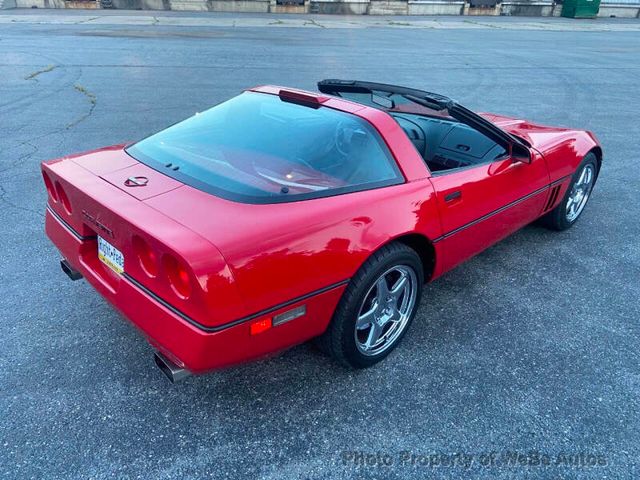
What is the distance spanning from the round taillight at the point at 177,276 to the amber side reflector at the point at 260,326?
0.29 m

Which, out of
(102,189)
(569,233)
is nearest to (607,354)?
(569,233)

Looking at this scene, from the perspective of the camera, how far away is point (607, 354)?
8.58ft

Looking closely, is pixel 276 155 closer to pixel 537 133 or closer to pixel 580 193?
pixel 537 133

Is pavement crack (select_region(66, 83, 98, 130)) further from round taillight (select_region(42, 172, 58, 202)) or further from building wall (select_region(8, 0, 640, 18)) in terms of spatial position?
building wall (select_region(8, 0, 640, 18))

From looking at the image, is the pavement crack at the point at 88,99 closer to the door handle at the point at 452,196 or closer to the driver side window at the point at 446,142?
the driver side window at the point at 446,142

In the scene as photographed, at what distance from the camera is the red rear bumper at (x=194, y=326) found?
1.77 metres

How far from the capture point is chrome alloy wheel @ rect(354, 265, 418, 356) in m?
2.40

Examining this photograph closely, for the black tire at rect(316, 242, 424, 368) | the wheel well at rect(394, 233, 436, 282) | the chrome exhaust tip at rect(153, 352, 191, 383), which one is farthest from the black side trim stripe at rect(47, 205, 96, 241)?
the wheel well at rect(394, 233, 436, 282)

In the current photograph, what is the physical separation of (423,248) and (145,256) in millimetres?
1483

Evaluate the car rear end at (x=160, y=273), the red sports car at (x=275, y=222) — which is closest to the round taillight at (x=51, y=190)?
the red sports car at (x=275, y=222)

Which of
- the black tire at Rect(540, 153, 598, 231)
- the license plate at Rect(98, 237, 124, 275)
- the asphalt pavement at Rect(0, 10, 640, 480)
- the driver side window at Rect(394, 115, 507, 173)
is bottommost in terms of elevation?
the asphalt pavement at Rect(0, 10, 640, 480)

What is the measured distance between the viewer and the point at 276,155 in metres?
2.35

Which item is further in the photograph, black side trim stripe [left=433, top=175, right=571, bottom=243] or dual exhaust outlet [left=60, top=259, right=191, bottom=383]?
black side trim stripe [left=433, top=175, right=571, bottom=243]

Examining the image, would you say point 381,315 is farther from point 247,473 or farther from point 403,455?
point 247,473
